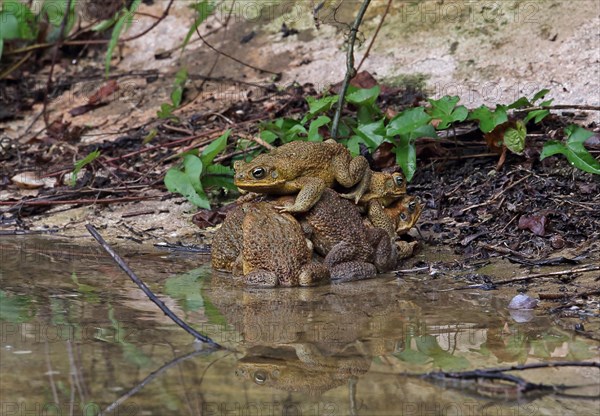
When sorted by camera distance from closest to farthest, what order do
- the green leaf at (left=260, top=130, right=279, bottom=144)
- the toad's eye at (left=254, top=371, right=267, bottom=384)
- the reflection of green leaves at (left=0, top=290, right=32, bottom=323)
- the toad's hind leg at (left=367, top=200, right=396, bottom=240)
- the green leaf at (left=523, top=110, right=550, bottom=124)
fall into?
1. the toad's eye at (left=254, top=371, right=267, bottom=384)
2. the reflection of green leaves at (left=0, top=290, right=32, bottom=323)
3. the toad's hind leg at (left=367, top=200, right=396, bottom=240)
4. the green leaf at (left=523, top=110, right=550, bottom=124)
5. the green leaf at (left=260, top=130, right=279, bottom=144)

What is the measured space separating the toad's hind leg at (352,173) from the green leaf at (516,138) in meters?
1.46

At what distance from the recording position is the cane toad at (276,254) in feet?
17.6

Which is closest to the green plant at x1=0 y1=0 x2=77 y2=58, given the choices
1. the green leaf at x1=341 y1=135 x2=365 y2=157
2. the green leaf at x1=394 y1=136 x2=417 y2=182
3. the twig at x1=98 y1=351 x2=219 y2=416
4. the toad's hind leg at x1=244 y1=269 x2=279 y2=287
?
the green leaf at x1=341 y1=135 x2=365 y2=157

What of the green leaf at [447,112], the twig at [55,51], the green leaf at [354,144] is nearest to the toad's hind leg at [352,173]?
the green leaf at [354,144]

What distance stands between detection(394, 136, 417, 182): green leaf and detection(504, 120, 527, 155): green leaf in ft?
2.39

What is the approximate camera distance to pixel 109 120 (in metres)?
9.92

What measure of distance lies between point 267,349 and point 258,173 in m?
1.96

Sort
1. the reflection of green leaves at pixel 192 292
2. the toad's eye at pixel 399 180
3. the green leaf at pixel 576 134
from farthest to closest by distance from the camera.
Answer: the green leaf at pixel 576 134 → the toad's eye at pixel 399 180 → the reflection of green leaves at pixel 192 292

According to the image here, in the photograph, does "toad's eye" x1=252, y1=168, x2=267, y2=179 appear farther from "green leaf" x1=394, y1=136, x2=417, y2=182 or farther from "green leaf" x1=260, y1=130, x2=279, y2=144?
"green leaf" x1=260, y1=130, x2=279, y2=144

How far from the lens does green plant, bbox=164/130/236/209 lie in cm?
689

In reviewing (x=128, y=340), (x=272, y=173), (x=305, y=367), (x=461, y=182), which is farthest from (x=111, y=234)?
(x=305, y=367)

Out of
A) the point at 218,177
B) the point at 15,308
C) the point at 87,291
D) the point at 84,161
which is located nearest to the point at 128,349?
the point at 15,308

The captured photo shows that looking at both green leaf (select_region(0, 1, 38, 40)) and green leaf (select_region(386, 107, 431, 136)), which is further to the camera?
green leaf (select_region(0, 1, 38, 40))

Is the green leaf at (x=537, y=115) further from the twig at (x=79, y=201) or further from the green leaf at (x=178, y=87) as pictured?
the green leaf at (x=178, y=87)
